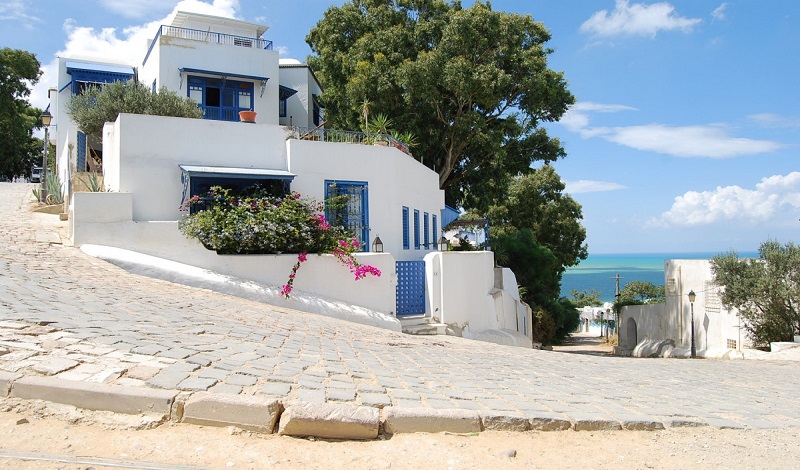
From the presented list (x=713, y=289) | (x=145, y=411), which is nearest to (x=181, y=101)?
(x=145, y=411)

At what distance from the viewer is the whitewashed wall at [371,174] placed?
15758 millimetres

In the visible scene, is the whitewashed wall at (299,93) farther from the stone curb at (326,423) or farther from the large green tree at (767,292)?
the stone curb at (326,423)

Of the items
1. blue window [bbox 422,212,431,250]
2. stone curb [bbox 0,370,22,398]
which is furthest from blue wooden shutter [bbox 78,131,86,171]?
stone curb [bbox 0,370,22,398]

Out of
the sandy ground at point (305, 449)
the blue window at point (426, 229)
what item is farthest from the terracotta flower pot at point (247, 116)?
Answer: the sandy ground at point (305, 449)

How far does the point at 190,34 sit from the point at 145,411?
23.5m

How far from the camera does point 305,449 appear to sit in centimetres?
394

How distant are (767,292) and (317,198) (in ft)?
50.8

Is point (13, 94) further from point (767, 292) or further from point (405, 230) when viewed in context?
point (767, 292)

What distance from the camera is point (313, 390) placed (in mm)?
4734

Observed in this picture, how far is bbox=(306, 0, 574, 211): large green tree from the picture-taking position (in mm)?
23422

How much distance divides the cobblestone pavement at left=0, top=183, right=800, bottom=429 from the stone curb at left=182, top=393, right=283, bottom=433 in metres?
0.28

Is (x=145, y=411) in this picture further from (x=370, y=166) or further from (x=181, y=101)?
→ (x=181, y=101)

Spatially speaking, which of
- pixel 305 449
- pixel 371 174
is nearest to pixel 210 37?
pixel 371 174

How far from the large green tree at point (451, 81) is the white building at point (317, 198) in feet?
17.5
